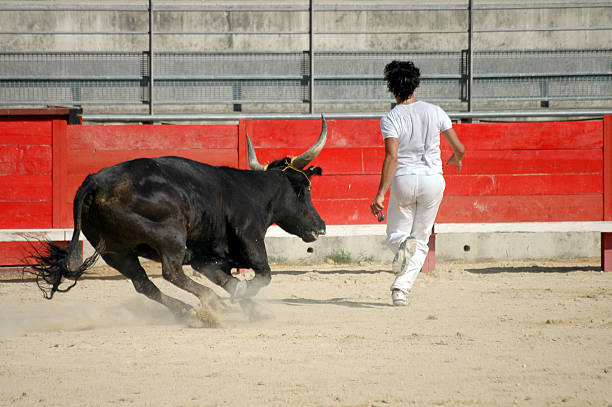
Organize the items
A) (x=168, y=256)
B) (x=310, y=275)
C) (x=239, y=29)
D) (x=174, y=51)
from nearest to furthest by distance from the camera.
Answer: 1. (x=168, y=256)
2. (x=310, y=275)
3. (x=174, y=51)
4. (x=239, y=29)

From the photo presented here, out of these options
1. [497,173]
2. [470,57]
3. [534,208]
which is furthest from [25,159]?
[534,208]

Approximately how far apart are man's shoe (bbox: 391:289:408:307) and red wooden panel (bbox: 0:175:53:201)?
385cm

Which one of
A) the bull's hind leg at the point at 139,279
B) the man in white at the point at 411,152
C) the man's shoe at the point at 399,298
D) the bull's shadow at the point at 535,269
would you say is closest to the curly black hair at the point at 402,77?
the man in white at the point at 411,152

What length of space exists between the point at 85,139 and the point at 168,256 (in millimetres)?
3571

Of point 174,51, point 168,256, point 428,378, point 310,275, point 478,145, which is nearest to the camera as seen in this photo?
point 428,378

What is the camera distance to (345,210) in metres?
7.82

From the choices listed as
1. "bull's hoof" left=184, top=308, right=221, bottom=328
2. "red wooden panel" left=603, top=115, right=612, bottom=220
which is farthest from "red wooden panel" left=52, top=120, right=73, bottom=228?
"red wooden panel" left=603, top=115, right=612, bottom=220

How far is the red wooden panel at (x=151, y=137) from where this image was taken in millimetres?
7605

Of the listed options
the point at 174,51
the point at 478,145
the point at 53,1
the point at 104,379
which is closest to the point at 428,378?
the point at 104,379

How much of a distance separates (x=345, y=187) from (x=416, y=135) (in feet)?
9.54

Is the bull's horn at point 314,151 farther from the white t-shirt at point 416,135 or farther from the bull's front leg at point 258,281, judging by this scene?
the bull's front leg at point 258,281

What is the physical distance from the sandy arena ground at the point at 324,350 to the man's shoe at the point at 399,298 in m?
0.05

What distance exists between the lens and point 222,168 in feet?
17.2

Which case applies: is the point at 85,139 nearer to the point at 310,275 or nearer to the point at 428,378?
the point at 310,275
